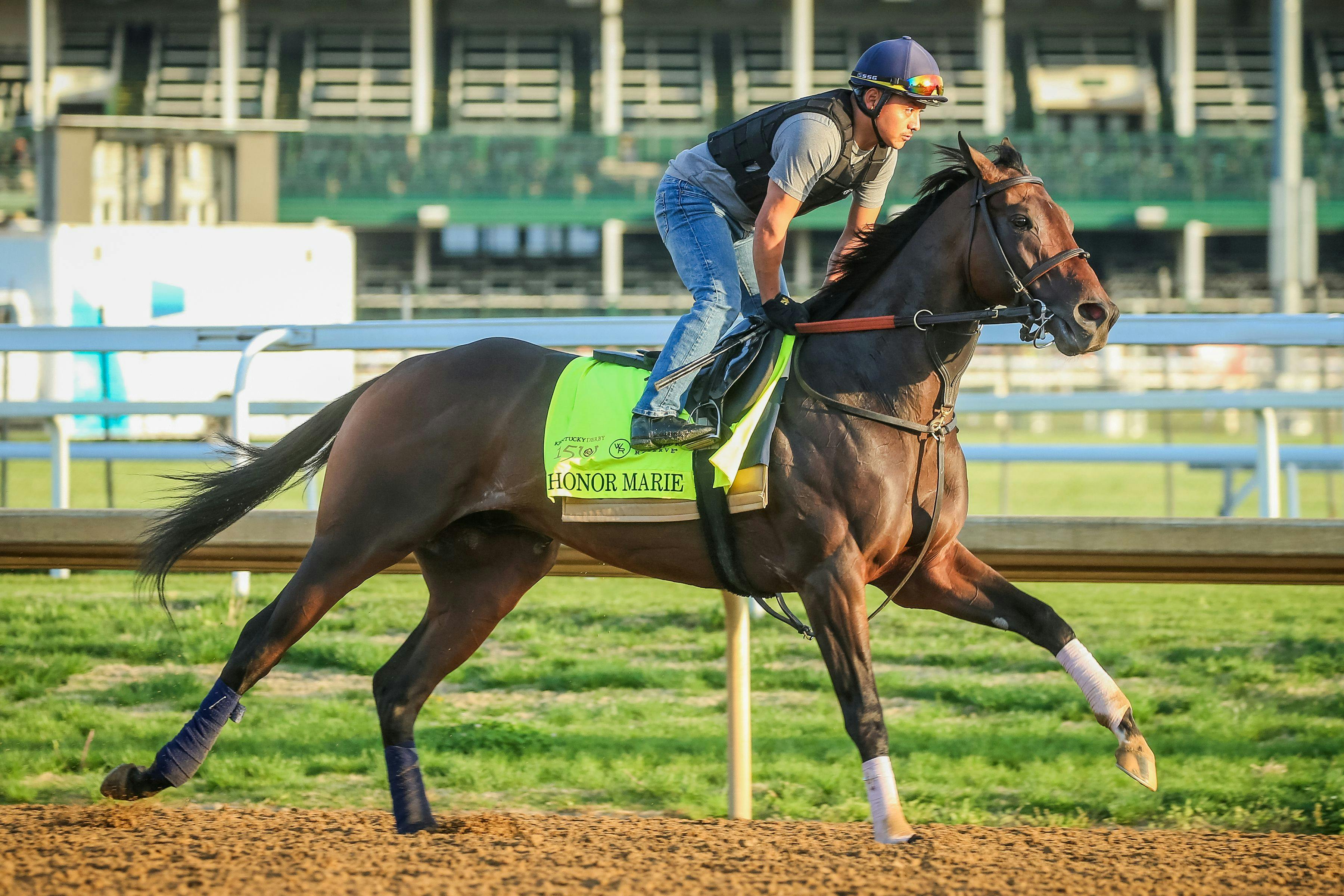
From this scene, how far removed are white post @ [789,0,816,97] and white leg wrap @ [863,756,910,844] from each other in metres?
26.9

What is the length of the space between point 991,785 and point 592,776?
4.37 ft

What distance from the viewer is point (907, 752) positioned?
476 cm

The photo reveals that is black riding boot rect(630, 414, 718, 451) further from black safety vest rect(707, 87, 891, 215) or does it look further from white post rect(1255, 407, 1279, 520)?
white post rect(1255, 407, 1279, 520)

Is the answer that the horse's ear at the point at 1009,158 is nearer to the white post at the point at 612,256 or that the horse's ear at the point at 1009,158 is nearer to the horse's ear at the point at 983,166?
the horse's ear at the point at 983,166

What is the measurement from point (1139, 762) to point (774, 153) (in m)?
1.86

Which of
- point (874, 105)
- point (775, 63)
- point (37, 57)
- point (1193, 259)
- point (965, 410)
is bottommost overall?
point (965, 410)

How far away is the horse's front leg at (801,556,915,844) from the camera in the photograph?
10.8 feet

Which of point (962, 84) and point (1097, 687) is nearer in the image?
point (1097, 687)

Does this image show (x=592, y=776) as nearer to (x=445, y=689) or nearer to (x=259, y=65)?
(x=445, y=689)

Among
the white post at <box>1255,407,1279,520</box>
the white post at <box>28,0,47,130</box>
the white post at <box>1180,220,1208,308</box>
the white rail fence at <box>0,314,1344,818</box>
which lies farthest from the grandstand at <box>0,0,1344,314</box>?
the white post at <box>1255,407,1279,520</box>

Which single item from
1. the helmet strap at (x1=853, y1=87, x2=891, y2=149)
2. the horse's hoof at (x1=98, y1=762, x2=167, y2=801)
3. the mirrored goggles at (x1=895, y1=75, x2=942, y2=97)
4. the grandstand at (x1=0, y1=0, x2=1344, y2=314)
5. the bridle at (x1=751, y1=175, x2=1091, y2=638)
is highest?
the grandstand at (x1=0, y1=0, x2=1344, y2=314)

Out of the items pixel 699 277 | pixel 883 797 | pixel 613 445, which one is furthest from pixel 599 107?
pixel 883 797

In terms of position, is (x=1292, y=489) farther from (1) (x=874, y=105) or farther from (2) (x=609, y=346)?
(1) (x=874, y=105)

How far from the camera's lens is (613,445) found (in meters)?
3.69
